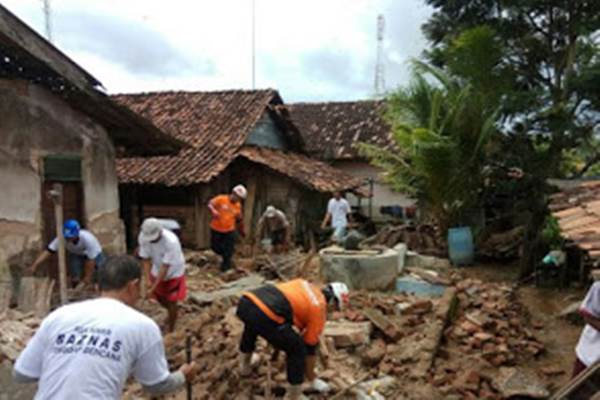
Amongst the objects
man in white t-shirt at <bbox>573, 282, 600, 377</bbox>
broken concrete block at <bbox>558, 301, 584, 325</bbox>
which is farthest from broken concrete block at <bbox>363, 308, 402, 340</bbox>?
broken concrete block at <bbox>558, 301, 584, 325</bbox>

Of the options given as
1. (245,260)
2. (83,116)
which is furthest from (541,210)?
(83,116)

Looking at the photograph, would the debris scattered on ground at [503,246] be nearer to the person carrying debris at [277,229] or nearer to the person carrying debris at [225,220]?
the person carrying debris at [277,229]

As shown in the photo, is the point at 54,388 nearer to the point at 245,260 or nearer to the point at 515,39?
the point at 245,260

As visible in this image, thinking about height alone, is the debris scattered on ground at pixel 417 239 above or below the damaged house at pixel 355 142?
below

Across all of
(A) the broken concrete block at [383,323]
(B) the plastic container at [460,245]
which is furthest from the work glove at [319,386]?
(B) the plastic container at [460,245]

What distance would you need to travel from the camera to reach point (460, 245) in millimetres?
12422

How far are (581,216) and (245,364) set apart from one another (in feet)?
11.4

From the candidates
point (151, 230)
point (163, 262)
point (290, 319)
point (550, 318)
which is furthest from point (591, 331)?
point (550, 318)

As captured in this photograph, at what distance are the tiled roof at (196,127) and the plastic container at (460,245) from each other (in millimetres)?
6060

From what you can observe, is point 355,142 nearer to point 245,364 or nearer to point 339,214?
point 339,214

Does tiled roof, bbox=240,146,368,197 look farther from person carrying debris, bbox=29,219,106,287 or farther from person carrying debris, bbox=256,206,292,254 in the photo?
person carrying debris, bbox=29,219,106,287

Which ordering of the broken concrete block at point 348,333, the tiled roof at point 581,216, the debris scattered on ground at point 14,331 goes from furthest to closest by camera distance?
the broken concrete block at point 348,333 < the debris scattered on ground at point 14,331 < the tiled roof at point 581,216

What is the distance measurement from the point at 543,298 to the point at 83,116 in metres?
8.59

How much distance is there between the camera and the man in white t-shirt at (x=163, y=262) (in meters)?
6.14
